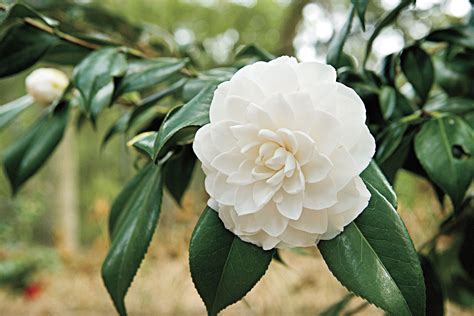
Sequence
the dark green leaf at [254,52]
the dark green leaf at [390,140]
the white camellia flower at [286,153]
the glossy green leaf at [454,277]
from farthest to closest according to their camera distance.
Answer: the glossy green leaf at [454,277] → the dark green leaf at [254,52] → the dark green leaf at [390,140] → the white camellia flower at [286,153]

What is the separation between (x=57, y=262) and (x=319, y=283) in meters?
1.23

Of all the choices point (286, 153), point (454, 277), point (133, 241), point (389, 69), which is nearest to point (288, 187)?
point (286, 153)

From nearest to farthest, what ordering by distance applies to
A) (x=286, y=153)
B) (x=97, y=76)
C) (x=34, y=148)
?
(x=286, y=153) → (x=97, y=76) → (x=34, y=148)

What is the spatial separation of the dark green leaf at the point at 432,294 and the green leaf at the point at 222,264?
0.89 ft

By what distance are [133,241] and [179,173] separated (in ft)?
0.41

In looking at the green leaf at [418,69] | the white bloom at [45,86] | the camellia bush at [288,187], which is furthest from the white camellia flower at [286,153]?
the white bloom at [45,86]

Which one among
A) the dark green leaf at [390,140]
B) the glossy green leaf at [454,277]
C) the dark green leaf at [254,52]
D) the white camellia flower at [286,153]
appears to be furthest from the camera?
the glossy green leaf at [454,277]

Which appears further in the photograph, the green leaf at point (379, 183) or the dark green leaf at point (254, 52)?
the dark green leaf at point (254, 52)

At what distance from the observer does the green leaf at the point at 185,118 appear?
309mm

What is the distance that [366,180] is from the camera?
0.31 meters

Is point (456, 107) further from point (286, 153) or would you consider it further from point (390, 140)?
point (286, 153)

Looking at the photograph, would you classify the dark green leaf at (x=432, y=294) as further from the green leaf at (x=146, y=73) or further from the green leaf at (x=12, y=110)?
the green leaf at (x=12, y=110)

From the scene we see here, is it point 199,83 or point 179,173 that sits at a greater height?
point 199,83

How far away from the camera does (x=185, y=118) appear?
12.6 inches
